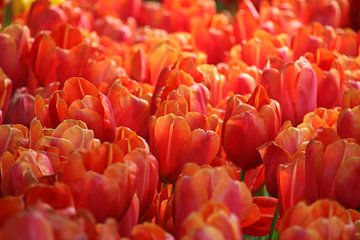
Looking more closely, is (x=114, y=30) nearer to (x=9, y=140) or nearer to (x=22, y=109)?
(x=22, y=109)

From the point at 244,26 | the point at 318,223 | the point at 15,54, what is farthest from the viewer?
the point at 244,26

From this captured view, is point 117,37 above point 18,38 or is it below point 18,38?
below

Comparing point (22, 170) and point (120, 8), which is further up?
point (22, 170)

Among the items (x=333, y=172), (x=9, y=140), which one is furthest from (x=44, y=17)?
(x=333, y=172)

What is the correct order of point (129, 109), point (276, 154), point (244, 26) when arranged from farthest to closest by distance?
1. point (244, 26)
2. point (129, 109)
3. point (276, 154)

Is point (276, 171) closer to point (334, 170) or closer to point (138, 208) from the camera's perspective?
point (334, 170)

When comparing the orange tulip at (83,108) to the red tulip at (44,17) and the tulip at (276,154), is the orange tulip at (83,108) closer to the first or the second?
the tulip at (276,154)

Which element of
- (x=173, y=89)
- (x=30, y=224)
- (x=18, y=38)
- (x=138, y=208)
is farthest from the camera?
(x=18, y=38)

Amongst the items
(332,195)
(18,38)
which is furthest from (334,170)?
(18,38)

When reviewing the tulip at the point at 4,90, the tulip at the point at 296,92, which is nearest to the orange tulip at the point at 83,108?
the tulip at the point at 4,90
